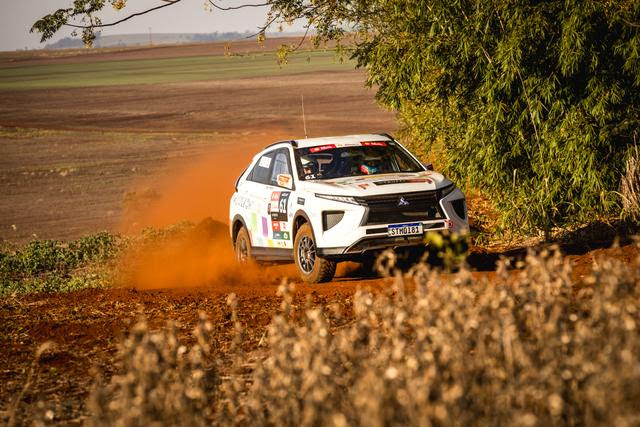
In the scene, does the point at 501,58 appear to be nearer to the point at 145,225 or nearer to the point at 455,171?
the point at 455,171

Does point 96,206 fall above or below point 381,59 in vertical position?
below

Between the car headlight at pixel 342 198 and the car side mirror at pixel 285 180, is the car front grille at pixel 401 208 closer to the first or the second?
the car headlight at pixel 342 198

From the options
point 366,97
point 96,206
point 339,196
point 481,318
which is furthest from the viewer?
point 366,97

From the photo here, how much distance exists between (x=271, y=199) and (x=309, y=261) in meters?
1.34

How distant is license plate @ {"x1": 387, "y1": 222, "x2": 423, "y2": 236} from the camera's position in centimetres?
1209

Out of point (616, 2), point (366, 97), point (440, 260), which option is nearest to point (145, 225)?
point (440, 260)

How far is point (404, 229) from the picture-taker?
39.7ft

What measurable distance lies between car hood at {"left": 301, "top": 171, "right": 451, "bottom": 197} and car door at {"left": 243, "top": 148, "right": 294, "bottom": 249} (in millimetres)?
515

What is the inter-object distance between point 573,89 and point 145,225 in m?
14.0

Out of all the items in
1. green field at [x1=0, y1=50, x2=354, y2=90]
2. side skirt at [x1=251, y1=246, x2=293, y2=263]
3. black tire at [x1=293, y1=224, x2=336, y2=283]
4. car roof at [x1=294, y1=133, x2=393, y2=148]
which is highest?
car roof at [x1=294, y1=133, x2=393, y2=148]

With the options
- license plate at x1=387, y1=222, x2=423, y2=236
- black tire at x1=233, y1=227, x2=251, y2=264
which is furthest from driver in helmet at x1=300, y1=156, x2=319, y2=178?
black tire at x1=233, y1=227, x2=251, y2=264

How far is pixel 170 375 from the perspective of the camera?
259 inches

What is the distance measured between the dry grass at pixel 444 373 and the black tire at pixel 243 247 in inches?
326

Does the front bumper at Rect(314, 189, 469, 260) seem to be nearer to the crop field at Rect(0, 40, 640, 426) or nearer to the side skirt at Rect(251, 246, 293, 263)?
the crop field at Rect(0, 40, 640, 426)
